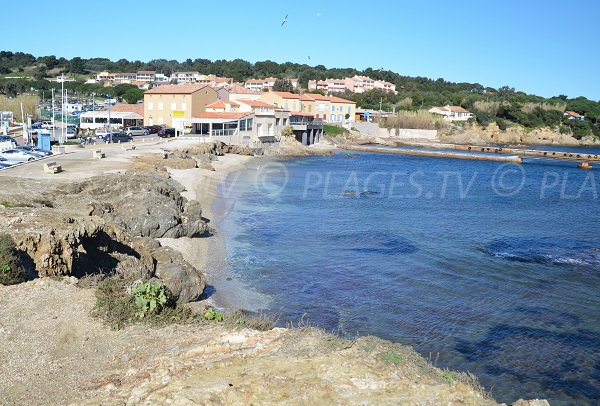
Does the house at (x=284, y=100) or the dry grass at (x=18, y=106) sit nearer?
the dry grass at (x=18, y=106)

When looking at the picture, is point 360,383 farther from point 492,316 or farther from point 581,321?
point 581,321

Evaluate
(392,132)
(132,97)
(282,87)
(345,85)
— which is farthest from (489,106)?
(132,97)

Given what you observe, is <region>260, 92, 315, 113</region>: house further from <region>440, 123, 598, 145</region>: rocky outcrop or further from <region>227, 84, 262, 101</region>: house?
<region>440, 123, 598, 145</region>: rocky outcrop

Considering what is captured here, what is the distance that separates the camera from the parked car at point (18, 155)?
3503 cm

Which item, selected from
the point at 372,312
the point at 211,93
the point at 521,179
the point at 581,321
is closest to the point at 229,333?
the point at 372,312

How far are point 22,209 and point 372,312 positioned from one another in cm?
1081

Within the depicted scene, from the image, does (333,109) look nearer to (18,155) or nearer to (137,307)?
(18,155)

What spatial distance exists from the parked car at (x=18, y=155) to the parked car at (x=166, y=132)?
26527 mm

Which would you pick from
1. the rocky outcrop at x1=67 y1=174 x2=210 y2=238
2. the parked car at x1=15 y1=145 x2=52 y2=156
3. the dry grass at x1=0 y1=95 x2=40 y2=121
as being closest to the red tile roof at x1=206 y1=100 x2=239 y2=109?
the dry grass at x1=0 y1=95 x2=40 y2=121

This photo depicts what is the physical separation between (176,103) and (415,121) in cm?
6817

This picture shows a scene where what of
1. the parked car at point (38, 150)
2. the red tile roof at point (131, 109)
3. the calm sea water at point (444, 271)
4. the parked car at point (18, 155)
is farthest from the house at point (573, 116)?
the parked car at point (18, 155)

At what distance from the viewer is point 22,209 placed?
1633cm

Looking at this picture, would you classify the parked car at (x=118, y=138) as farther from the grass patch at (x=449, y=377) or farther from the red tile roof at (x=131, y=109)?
the grass patch at (x=449, y=377)

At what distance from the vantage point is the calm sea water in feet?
44.2
